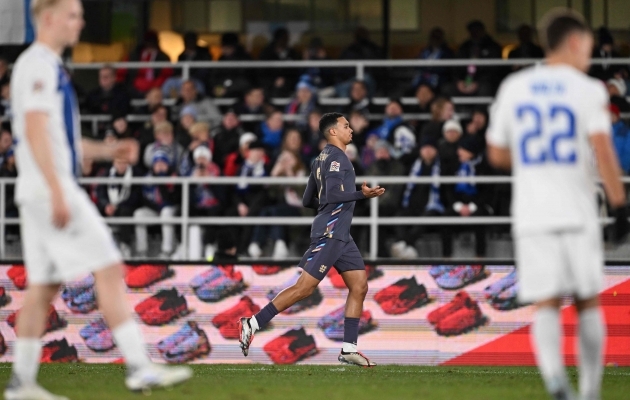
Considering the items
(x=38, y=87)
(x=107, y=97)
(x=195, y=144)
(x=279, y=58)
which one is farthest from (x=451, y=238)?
(x=38, y=87)

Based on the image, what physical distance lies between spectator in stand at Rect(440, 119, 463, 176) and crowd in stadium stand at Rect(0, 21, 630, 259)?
1 cm

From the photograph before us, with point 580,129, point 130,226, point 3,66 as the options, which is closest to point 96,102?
point 3,66

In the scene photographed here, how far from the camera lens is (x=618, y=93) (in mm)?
16312

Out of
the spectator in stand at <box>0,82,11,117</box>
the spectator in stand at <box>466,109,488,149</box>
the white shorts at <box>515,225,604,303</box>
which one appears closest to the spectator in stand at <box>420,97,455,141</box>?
the spectator in stand at <box>466,109,488,149</box>

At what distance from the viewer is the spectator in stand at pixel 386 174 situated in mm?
14722

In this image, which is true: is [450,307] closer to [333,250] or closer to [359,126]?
[333,250]

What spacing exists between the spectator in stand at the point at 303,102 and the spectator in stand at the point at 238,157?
4.03 feet

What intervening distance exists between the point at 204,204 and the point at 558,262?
9.44 metres

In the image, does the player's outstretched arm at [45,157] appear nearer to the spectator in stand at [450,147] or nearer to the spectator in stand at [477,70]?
the spectator in stand at [450,147]

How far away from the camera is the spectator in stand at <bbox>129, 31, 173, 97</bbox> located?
18.5 metres

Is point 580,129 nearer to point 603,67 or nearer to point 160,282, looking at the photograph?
point 160,282

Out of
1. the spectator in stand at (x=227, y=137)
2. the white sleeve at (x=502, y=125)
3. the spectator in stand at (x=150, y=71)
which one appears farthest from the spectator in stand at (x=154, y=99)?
the white sleeve at (x=502, y=125)

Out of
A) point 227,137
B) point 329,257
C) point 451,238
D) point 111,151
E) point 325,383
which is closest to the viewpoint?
point 111,151

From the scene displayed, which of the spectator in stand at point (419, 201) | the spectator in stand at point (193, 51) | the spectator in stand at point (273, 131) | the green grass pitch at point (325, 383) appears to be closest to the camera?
the green grass pitch at point (325, 383)
